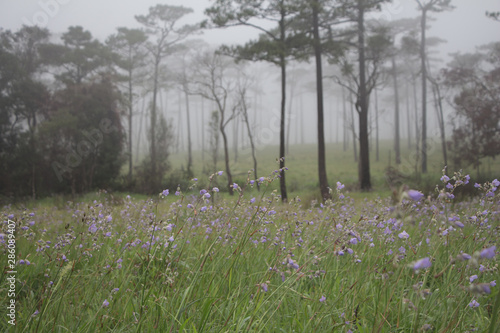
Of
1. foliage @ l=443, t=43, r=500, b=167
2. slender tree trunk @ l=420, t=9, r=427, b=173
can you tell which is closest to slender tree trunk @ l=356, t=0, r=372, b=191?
foliage @ l=443, t=43, r=500, b=167

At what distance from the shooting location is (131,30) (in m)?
23.0

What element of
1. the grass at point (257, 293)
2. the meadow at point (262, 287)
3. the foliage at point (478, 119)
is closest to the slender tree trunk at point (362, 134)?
the foliage at point (478, 119)

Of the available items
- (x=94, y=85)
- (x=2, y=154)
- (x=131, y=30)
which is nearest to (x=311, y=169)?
(x=94, y=85)

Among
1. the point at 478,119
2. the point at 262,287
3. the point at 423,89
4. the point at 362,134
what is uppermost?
the point at 423,89

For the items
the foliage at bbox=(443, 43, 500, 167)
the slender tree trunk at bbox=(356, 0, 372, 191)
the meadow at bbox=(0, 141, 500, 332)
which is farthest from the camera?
the slender tree trunk at bbox=(356, 0, 372, 191)

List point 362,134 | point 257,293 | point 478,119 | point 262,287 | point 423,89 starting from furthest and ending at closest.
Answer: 1. point 423,89
2. point 362,134
3. point 478,119
4. point 262,287
5. point 257,293

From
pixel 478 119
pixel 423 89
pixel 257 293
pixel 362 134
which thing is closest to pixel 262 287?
pixel 257 293

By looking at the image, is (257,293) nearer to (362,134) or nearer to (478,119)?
(362,134)

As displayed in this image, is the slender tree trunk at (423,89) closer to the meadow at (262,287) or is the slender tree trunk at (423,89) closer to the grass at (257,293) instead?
the meadow at (262,287)

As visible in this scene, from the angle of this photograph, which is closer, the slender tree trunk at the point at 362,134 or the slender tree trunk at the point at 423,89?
the slender tree trunk at the point at 362,134

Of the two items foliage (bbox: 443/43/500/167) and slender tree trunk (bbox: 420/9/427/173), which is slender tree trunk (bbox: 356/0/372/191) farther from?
slender tree trunk (bbox: 420/9/427/173)

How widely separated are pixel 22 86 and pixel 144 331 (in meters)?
18.3

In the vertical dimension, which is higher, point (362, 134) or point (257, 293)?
point (362, 134)

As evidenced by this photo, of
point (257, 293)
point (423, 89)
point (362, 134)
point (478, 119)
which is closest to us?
point (257, 293)
